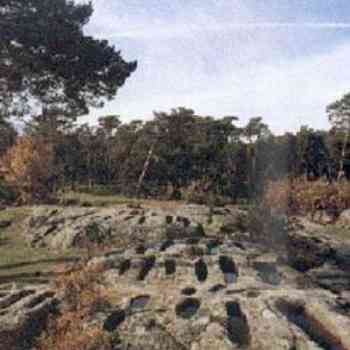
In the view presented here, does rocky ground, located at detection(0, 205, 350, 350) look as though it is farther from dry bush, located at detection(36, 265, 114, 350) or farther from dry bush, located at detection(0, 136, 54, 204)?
dry bush, located at detection(0, 136, 54, 204)

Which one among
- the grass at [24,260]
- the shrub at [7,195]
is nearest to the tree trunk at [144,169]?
the shrub at [7,195]

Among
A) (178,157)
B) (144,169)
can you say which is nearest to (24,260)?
(144,169)

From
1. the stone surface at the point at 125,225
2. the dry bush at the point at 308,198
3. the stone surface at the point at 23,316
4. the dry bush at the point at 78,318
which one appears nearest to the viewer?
the dry bush at the point at 78,318

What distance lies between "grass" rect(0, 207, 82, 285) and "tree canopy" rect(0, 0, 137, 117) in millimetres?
6703

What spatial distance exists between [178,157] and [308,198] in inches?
991

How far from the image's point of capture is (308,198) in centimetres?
4003

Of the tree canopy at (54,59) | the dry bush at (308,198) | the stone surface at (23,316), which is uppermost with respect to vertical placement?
the tree canopy at (54,59)

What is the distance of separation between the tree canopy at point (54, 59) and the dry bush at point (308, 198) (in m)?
17.5

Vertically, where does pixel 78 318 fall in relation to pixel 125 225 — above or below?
below

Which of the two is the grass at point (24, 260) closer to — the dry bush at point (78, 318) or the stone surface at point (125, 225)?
the stone surface at point (125, 225)

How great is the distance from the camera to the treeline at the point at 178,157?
56656mm

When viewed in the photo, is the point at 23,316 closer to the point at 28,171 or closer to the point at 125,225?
the point at 125,225

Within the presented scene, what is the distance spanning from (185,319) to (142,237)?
15157 millimetres

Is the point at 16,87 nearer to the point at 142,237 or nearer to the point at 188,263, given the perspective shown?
the point at 142,237
